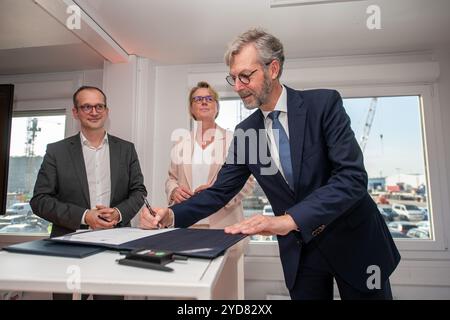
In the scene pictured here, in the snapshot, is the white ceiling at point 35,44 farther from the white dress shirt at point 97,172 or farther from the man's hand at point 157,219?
the man's hand at point 157,219

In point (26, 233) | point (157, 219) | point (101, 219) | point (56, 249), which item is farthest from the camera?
point (26, 233)

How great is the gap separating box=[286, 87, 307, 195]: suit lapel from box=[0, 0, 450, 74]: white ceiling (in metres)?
1.19

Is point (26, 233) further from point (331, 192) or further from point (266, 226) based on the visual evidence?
point (331, 192)

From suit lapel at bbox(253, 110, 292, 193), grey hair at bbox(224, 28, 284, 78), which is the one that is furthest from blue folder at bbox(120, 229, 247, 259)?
grey hair at bbox(224, 28, 284, 78)

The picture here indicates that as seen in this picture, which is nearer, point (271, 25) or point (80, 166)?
point (80, 166)

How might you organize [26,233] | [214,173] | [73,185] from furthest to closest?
[26,233] → [214,173] → [73,185]

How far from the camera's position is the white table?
0.54 meters

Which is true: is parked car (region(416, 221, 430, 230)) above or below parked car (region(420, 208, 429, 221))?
below

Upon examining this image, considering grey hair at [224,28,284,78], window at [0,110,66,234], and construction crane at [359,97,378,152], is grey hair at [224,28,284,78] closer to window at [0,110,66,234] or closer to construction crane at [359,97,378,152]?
construction crane at [359,97,378,152]

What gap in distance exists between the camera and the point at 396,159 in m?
2.74

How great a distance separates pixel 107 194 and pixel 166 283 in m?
1.52

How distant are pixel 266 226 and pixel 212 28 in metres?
1.89

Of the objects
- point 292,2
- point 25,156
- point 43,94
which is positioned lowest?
point 25,156

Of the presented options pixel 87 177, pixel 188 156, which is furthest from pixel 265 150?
pixel 87 177
